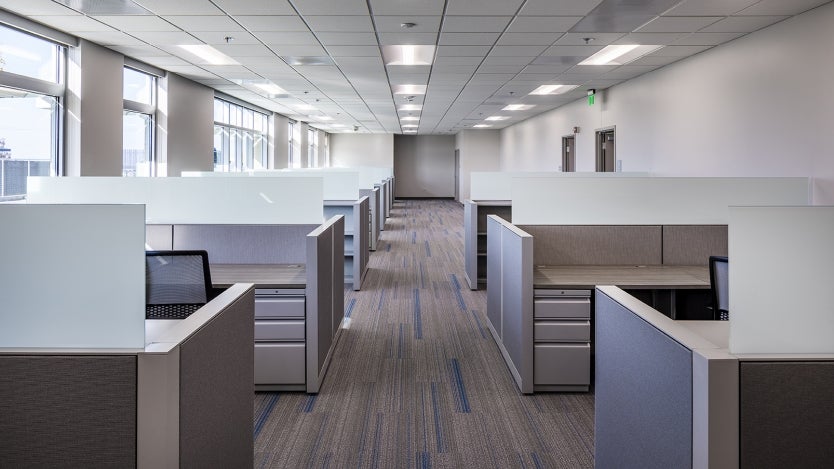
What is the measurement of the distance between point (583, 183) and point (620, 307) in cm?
189

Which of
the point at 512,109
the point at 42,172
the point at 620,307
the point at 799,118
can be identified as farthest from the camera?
the point at 512,109

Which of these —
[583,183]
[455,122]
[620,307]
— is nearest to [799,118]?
[583,183]

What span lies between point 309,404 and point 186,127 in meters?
5.29

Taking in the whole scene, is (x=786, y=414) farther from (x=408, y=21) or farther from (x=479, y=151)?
(x=479, y=151)

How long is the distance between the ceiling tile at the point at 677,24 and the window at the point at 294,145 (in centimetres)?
945

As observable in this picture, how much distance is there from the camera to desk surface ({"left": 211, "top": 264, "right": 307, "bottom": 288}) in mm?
2770

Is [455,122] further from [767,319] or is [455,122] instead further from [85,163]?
[767,319]

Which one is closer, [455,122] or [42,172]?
[42,172]

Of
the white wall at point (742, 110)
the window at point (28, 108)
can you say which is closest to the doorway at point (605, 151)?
the white wall at point (742, 110)

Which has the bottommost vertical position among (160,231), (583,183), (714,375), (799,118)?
(714,375)

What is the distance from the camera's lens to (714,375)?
109cm

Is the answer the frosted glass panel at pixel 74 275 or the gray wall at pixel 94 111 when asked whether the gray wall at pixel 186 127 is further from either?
the frosted glass panel at pixel 74 275

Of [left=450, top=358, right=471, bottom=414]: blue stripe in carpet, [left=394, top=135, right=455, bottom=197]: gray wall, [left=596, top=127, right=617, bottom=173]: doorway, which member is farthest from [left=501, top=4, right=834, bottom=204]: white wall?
[left=394, top=135, right=455, bottom=197]: gray wall

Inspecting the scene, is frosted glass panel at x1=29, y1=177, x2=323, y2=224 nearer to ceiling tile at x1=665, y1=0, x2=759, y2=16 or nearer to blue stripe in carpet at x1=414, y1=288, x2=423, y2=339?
blue stripe in carpet at x1=414, y1=288, x2=423, y2=339
